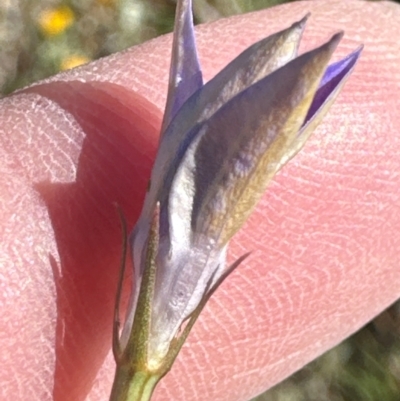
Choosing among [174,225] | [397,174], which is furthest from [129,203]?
[397,174]

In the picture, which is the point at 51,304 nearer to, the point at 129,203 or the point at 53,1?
the point at 129,203

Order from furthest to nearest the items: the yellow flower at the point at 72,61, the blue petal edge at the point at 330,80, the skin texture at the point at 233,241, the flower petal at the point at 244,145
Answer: the yellow flower at the point at 72,61
the skin texture at the point at 233,241
the blue petal edge at the point at 330,80
the flower petal at the point at 244,145

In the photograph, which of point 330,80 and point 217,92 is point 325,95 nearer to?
point 330,80

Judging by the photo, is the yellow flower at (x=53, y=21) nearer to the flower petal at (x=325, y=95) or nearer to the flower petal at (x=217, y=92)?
the flower petal at (x=217, y=92)

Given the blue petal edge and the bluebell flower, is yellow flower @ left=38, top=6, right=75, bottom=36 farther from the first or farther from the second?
the blue petal edge

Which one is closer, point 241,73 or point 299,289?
point 241,73

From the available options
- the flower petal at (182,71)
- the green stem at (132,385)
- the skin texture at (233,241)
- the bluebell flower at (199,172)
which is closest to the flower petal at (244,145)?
the bluebell flower at (199,172)

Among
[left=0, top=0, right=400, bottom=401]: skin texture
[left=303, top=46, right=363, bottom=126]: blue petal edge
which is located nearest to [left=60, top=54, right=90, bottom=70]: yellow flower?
[left=0, top=0, right=400, bottom=401]: skin texture
